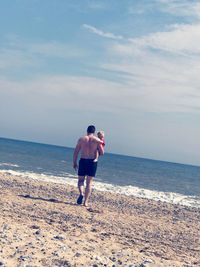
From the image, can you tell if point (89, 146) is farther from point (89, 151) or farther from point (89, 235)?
point (89, 235)

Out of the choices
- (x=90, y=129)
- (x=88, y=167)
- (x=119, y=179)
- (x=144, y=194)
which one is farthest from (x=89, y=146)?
(x=119, y=179)

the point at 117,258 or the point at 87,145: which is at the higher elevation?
the point at 87,145

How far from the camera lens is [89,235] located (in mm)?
6109

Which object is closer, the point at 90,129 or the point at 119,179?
the point at 90,129

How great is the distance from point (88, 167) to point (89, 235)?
2775mm

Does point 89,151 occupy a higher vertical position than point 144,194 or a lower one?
higher

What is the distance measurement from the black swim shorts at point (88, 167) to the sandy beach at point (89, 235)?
3.32 ft

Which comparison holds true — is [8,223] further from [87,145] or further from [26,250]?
[87,145]

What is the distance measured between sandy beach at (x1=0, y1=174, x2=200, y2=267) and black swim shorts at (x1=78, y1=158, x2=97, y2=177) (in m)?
1.01

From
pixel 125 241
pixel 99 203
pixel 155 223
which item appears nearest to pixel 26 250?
pixel 125 241

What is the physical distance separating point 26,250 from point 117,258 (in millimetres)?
1478

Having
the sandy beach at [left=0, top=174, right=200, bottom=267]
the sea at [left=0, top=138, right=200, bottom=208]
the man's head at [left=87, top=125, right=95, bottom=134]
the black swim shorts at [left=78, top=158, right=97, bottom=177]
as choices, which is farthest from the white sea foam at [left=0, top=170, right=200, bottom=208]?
the man's head at [left=87, top=125, right=95, bottom=134]

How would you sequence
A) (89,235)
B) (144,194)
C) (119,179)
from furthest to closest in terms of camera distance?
(119,179) < (144,194) < (89,235)

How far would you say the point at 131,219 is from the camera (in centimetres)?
842
